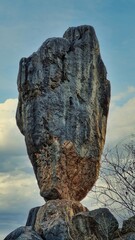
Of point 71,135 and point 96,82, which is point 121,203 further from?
point 96,82

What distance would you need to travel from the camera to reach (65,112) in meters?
13.3

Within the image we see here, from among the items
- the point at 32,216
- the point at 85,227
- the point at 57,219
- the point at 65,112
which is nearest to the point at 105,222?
the point at 85,227

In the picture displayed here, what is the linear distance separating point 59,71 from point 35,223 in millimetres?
3753

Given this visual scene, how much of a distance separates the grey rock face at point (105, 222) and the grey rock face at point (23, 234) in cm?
127

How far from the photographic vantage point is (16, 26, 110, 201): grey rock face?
12.9 meters

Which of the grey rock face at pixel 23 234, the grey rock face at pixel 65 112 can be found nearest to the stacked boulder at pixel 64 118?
the grey rock face at pixel 65 112

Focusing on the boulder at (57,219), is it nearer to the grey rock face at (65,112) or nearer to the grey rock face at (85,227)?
the grey rock face at (85,227)

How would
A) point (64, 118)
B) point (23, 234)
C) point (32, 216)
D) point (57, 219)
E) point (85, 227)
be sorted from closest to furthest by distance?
point (23, 234) < point (85, 227) < point (57, 219) < point (32, 216) < point (64, 118)

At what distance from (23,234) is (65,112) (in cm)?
334

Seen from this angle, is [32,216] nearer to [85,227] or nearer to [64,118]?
[85,227]

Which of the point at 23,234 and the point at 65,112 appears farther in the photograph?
the point at 65,112

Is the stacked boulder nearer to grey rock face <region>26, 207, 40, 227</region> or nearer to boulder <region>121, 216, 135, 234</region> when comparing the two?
grey rock face <region>26, 207, 40, 227</region>

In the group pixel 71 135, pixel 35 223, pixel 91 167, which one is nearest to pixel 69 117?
pixel 71 135

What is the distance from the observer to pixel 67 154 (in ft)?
42.3
